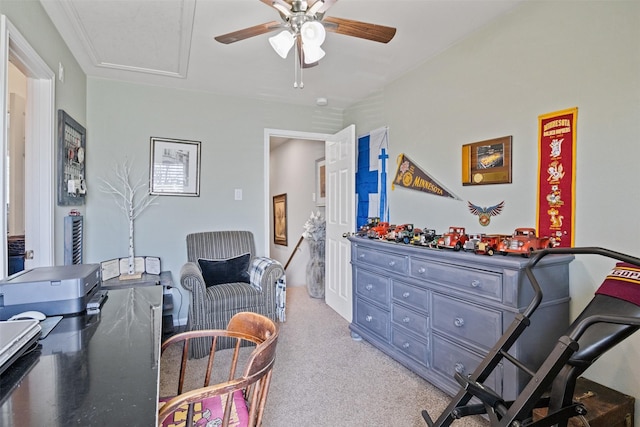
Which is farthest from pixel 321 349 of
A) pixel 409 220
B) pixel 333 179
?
pixel 333 179

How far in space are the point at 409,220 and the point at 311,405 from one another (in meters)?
1.68

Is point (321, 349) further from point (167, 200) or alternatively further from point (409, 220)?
point (167, 200)

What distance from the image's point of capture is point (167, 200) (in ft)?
11.0

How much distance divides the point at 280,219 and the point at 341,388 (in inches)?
159

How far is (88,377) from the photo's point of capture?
78 centimetres

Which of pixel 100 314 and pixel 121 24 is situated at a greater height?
pixel 121 24

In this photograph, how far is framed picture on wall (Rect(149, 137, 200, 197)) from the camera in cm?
332

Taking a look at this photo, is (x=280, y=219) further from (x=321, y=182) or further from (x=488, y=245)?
(x=488, y=245)

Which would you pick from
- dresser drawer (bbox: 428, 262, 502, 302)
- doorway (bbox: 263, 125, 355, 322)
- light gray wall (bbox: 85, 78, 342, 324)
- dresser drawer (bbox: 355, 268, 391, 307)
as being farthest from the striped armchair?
dresser drawer (bbox: 428, 262, 502, 302)

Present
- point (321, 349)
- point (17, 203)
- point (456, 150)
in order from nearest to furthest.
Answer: point (456, 150)
point (321, 349)
point (17, 203)

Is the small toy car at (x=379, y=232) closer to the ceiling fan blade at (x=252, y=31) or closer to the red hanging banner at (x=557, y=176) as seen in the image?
the red hanging banner at (x=557, y=176)

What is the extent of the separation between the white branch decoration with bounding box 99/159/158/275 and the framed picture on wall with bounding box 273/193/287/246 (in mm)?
2753

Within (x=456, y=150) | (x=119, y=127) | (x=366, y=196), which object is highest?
(x=119, y=127)

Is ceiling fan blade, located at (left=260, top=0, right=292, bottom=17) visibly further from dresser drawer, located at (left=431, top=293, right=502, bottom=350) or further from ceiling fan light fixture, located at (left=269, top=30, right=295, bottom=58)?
dresser drawer, located at (left=431, top=293, right=502, bottom=350)
